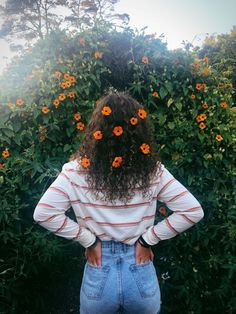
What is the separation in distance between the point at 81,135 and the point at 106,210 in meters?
1.14

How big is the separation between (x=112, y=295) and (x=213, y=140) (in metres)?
1.47

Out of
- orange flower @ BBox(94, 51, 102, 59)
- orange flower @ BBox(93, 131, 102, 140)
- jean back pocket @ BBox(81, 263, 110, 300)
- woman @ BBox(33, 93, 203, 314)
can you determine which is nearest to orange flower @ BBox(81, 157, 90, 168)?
woman @ BBox(33, 93, 203, 314)

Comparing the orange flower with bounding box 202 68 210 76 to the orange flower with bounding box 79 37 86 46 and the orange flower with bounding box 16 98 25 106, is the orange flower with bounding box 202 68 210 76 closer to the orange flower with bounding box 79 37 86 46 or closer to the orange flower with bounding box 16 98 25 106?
the orange flower with bounding box 79 37 86 46

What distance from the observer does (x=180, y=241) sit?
2654 millimetres

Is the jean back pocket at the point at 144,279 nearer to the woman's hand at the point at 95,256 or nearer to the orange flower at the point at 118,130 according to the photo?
the woman's hand at the point at 95,256

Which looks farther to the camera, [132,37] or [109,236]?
[132,37]

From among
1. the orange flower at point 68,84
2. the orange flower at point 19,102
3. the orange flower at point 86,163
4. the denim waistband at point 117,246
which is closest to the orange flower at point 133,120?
the orange flower at point 86,163

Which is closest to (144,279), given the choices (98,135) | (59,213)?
(59,213)

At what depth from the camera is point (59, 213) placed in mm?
1720

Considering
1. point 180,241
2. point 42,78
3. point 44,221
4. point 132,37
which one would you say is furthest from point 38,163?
point 132,37

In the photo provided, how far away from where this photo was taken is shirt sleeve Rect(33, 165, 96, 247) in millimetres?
1661

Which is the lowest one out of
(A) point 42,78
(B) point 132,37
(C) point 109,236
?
(C) point 109,236

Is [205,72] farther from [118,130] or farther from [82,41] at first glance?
[118,130]

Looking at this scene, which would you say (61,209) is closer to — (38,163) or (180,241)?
(38,163)
